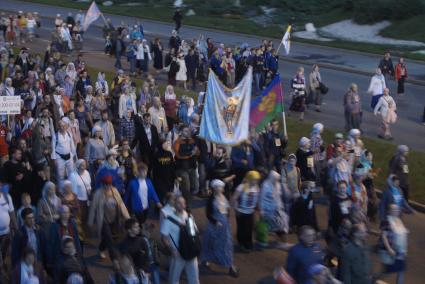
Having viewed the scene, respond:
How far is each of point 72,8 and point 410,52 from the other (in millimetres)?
23161

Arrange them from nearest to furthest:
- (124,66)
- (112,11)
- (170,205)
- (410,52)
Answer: (170,205) → (124,66) → (410,52) → (112,11)

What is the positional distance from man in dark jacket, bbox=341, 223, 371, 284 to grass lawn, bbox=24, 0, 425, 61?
88.7 ft

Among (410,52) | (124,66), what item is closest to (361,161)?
(124,66)

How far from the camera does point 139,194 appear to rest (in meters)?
13.6

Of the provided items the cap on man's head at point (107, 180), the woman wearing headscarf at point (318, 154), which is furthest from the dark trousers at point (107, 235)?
the woman wearing headscarf at point (318, 154)

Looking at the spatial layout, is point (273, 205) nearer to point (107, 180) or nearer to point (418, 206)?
point (107, 180)

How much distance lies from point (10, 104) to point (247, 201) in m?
7.13

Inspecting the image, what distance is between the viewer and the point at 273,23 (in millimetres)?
47469

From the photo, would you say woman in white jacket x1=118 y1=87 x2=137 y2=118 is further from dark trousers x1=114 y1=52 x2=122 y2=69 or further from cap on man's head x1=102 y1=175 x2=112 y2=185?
dark trousers x1=114 y1=52 x2=122 y2=69

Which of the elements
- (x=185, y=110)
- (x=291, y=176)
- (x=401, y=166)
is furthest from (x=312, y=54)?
(x=291, y=176)

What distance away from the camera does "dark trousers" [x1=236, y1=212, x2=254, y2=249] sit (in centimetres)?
1367

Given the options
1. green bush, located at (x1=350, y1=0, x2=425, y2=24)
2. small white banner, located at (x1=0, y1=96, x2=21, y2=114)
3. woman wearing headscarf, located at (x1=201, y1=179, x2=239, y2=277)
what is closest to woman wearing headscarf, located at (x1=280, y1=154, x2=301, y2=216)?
woman wearing headscarf, located at (x1=201, y1=179, x2=239, y2=277)

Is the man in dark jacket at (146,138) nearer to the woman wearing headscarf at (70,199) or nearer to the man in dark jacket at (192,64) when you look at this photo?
the woman wearing headscarf at (70,199)

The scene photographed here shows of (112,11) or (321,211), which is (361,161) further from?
(112,11)
